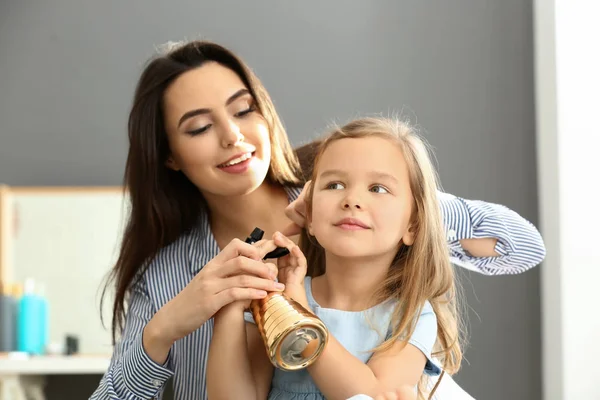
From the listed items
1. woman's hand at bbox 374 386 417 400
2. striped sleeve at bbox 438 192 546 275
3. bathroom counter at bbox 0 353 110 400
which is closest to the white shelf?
bathroom counter at bbox 0 353 110 400

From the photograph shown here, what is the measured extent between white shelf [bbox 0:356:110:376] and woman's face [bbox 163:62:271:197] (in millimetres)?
1474

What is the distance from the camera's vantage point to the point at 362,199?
1.33 meters

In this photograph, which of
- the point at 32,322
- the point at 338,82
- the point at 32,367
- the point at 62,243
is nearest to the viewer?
the point at 32,367

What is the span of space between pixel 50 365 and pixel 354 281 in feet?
6.58

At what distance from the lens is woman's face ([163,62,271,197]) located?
5.94 feet

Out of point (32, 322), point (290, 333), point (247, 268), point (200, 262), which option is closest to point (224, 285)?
point (247, 268)

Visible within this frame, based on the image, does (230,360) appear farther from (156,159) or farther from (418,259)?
(156,159)

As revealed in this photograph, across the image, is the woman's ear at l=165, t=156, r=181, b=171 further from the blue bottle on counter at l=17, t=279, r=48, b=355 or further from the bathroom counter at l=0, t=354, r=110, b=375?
the blue bottle on counter at l=17, t=279, r=48, b=355

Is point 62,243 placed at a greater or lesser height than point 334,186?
lesser

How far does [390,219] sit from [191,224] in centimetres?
78

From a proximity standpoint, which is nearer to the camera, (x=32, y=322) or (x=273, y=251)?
(x=273, y=251)

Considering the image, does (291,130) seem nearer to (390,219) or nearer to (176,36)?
(176,36)

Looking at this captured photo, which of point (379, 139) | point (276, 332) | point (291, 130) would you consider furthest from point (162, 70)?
point (291, 130)

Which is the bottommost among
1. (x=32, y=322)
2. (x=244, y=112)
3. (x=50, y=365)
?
(x=50, y=365)
